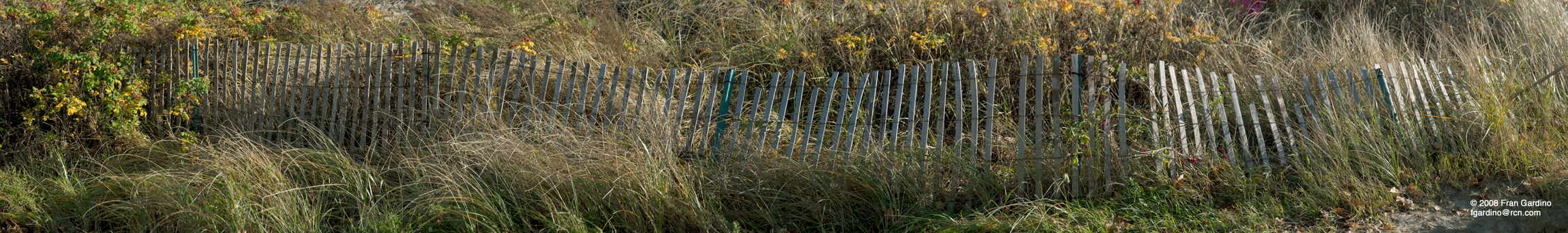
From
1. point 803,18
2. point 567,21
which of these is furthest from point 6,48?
point 803,18

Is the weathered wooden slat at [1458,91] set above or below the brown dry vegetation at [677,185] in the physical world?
above

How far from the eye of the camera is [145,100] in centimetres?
443

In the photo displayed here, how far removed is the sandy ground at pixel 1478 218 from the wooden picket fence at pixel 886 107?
0.45m

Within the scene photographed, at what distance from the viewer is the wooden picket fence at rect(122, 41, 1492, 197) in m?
3.40

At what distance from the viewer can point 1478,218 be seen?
3.24 metres

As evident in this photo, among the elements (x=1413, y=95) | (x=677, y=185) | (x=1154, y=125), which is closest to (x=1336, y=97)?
(x=1413, y=95)

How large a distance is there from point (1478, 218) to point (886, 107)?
6.96 feet

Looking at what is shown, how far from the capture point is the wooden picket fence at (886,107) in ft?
11.1

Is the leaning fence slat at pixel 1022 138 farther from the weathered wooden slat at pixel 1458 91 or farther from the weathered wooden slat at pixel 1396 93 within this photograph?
the weathered wooden slat at pixel 1458 91

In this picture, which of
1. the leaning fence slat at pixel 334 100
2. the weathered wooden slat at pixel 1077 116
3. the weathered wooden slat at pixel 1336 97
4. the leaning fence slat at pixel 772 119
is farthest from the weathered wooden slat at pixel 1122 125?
the leaning fence slat at pixel 334 100

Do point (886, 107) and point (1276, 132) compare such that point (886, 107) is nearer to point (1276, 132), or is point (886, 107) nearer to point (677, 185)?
point (677, 185)

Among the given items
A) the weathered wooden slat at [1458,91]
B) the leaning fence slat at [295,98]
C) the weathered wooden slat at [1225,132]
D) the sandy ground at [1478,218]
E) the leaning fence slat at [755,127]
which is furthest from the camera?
the leaning fence slat at [295,98]

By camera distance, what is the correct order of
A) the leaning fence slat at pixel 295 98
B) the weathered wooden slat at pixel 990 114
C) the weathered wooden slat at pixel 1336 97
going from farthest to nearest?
the leaning fence slat at pixel 295 98, the weathered wooden slat at pixel 1336 97, the weathered wooden slat at pixel 990 114

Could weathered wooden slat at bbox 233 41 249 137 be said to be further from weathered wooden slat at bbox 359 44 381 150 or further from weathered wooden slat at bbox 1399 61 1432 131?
weathered wooden slat at bbox 1399 61 1432 131
